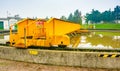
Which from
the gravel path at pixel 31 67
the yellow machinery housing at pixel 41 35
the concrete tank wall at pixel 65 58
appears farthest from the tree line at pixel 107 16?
the gravel path at pixel 31 67

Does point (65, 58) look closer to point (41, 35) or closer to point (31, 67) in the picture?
point (31, 67)

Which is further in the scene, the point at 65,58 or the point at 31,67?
the point at 65,58

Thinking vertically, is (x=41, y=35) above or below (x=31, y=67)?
above

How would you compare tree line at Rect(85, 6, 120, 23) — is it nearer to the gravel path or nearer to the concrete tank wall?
the concrete tank wall

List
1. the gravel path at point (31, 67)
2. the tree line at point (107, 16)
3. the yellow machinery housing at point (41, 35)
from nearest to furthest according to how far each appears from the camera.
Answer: the gravel path at point (31, 67), the yellow machinery housing at point (41, 35), the tree line at point (107, 16)

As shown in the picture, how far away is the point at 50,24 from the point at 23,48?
195 cm

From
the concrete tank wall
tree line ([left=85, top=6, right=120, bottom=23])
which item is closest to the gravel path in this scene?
the concrete tank wall

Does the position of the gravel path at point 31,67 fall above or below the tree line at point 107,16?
below

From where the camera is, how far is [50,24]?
10508mm

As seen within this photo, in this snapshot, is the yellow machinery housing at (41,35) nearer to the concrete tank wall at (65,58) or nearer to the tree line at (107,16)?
the concrete tank wall at (65,58)

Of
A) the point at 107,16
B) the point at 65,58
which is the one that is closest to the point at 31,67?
the point at 65,58

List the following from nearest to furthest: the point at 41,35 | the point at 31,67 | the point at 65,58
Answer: the point at 31,67
the point at 65,58
the point at 41,35

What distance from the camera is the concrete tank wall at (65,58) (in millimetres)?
8367

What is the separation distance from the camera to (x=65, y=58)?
8.89 metres
